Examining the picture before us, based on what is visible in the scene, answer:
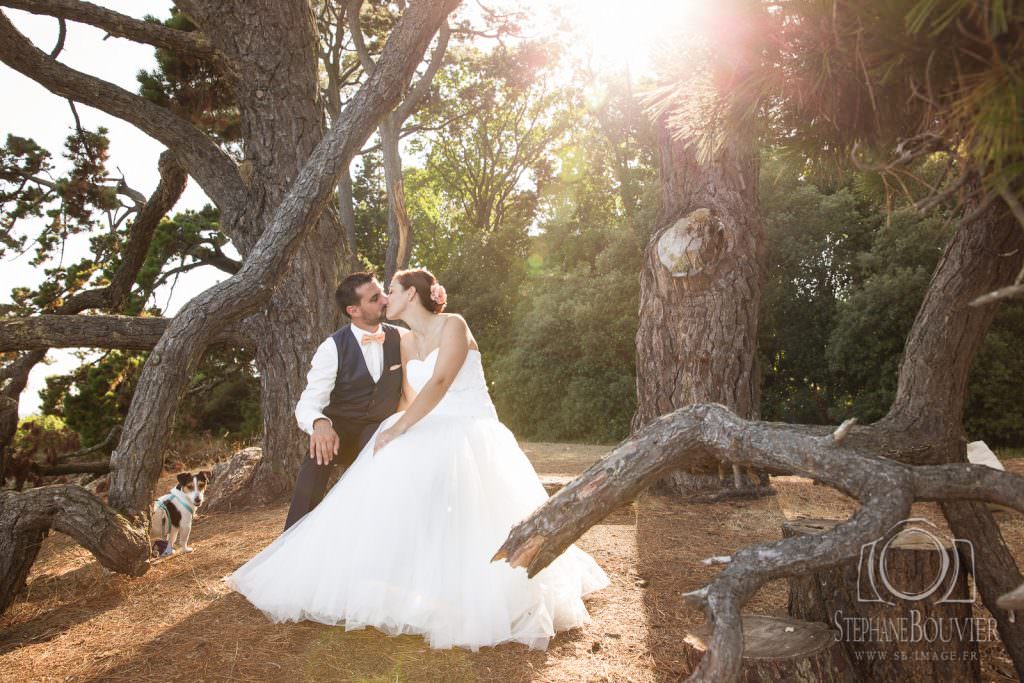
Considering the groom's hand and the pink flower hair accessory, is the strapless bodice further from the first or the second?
the groom's hand

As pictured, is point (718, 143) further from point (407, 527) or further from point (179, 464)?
point (179, 464)

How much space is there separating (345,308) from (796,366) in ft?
35.7

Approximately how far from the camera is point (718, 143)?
9.18 ft

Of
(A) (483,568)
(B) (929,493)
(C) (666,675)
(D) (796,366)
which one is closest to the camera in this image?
(B) (929,493)

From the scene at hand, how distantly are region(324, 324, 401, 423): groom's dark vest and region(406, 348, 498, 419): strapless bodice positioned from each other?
0.83 m

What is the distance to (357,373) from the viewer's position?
5.65 meters

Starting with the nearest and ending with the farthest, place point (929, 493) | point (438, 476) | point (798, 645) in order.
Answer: point (929, 493), point (798, 645), point (438, 476)

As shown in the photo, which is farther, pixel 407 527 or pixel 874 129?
pixel 407 527

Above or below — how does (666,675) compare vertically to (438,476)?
below

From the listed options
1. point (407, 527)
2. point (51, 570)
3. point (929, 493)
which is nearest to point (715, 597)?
point (929, 493)

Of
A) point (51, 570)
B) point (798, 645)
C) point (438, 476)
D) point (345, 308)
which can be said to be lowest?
point (51, 570)

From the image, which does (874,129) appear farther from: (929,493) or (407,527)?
(407,527)

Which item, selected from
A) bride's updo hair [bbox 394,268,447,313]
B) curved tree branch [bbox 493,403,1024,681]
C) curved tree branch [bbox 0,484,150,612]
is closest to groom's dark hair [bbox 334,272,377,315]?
bride's updo hair [bbox 394,268,447,313]

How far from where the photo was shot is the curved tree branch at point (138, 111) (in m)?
7.12
